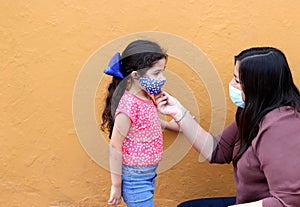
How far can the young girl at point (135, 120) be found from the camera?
2414 mm

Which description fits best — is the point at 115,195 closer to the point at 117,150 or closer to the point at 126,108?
the point at 117,150

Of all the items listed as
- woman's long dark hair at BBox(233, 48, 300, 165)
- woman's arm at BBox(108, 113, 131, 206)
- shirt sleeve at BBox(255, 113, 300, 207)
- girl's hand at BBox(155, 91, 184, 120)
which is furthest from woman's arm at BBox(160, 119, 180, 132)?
shirt sleeve at BBox(255, 113, 300, 207)

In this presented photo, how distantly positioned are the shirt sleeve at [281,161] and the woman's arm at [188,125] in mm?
506

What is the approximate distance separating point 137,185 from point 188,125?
1.36 feet

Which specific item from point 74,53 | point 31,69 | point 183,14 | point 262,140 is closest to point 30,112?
point 31,69

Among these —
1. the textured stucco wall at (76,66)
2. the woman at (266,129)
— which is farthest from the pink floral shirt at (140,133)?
the textured stucco wall at (76,66)

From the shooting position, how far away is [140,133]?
246 centimetres

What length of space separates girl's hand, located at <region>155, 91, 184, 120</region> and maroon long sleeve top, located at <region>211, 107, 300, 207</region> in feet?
1.34

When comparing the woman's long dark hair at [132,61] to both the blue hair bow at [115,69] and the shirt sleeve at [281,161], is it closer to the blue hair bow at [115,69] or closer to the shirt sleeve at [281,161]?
the blue hair bow at [115,69]

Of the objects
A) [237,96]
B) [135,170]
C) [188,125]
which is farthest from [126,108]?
[237,96]

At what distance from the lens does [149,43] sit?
2.46m

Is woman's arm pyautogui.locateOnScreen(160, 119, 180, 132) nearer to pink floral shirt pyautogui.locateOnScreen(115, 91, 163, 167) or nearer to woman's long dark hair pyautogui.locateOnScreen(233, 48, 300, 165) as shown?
pink floral shirt pyautogui.locateOnScreen(115, 91, 163, 167)

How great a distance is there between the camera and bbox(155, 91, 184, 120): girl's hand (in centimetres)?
255

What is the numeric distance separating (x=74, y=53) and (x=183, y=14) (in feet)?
2.03
